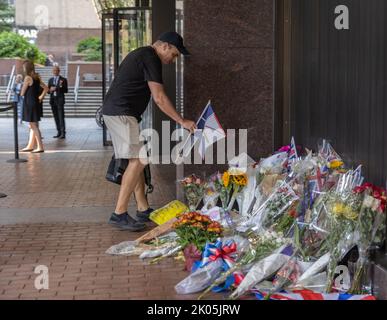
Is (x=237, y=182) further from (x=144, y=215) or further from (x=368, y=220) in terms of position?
(x=368, y=220)

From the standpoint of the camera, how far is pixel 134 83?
659 cm

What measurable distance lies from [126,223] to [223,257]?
6.42 feet

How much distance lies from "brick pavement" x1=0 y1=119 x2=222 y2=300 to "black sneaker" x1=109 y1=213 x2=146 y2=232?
0.07m

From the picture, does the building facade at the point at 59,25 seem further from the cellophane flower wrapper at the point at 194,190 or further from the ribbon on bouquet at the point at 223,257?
the ribbon on bouquet at the point at 223,257

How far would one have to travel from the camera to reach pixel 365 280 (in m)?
4.65

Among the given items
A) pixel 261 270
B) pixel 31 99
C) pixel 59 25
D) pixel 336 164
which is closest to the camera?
pixel 261 270

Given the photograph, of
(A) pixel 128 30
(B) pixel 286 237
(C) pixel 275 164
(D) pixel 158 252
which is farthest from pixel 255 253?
(A) pixel 128 30

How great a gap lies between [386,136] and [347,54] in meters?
1.03

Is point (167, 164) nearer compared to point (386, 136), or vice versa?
point (386, 136)

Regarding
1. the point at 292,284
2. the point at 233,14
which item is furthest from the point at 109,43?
the point at 292,284

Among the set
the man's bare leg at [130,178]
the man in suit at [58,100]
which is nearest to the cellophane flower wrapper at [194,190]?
the man's bare leg at [130,178]

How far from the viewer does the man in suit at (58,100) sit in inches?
712
